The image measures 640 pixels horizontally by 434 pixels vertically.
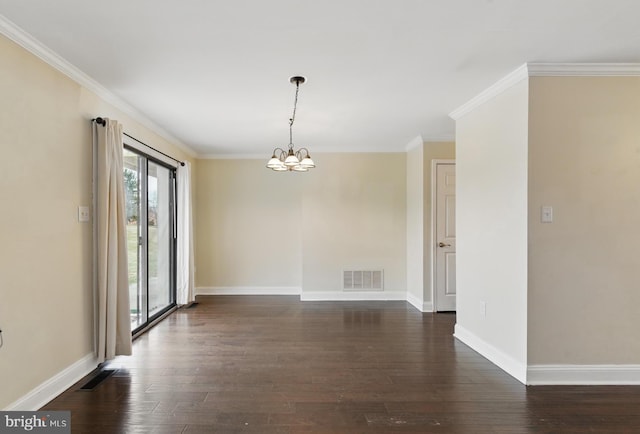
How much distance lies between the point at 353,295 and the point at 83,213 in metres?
4.18

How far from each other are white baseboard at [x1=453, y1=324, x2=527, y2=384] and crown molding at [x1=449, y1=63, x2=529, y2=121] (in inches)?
95.3

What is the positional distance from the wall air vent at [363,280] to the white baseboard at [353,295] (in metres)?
0.07

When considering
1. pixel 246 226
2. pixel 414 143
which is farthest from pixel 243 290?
pixel 414 143

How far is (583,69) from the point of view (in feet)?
9.09

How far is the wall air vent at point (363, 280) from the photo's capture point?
588 cm

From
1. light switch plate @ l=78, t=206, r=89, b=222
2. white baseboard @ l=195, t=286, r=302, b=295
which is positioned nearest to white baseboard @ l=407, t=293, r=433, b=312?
white baseboard @ l=195, t=286, r=302, b=295

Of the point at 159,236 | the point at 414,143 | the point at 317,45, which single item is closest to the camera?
the point at 317,45

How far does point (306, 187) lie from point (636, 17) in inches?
176

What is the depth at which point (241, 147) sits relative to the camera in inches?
224

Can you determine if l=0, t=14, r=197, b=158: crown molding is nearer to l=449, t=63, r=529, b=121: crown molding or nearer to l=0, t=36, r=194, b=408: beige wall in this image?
l=0, t=36, r=194, b=408: beige wall

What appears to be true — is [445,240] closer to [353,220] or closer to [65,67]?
[353,220]

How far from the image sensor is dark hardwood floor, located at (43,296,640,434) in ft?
7.45

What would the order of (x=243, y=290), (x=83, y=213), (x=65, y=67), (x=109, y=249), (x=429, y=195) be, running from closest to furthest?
(x=65, y=67), (x=83, y=213), (x=109, y=249), (x=429, y=195), (x=243, y=290)

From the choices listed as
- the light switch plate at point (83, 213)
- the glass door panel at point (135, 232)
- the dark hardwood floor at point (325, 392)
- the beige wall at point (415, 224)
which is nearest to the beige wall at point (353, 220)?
the beige wall at point (415, 224)
